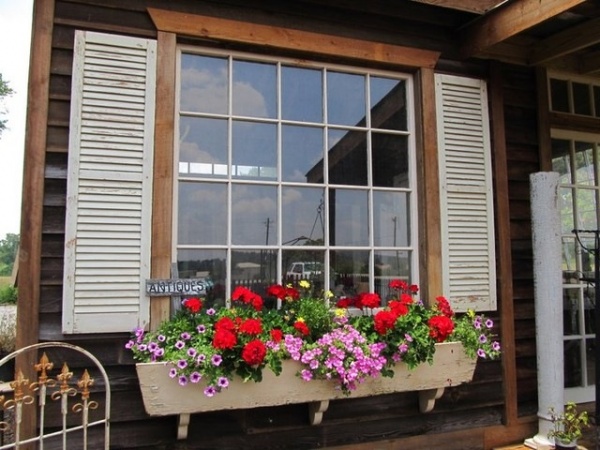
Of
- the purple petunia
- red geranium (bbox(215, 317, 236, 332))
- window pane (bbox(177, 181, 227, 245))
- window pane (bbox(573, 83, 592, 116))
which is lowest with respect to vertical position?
the purple petunia

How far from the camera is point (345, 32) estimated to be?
2.34m

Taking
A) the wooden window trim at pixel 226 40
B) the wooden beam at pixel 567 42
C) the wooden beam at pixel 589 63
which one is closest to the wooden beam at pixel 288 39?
the wooden window trim at pixel 226 40

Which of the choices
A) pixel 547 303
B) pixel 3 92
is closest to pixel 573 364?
pixel 547 303

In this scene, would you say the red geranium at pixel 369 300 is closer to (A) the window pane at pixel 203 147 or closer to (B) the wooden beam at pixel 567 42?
(A) the window pane at pixel 203 147

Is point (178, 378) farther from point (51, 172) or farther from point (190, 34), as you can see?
point (190, 34)

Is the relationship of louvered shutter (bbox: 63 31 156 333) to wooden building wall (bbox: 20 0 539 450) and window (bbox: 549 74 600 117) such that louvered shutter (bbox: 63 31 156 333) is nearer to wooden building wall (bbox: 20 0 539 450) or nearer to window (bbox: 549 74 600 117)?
wooden building wall (bbox: 20 0 539 450)

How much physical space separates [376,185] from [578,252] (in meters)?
1.51

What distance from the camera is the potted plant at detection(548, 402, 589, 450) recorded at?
2242mm

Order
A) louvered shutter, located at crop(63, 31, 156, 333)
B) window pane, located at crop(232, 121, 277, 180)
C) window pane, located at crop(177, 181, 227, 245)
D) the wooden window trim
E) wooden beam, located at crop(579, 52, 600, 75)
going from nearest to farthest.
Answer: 1. louvered shutter, located at crop(63, 31, 156, 333)
2. the wooden window trim
3. window pane, located at crop(177, 181, 227, 245)
4. window pane, located at crop(232, 121, 277, 180)
5. wooden beam, located at crop(579, 52, 600, 75)

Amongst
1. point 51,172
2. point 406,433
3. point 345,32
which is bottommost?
point 406,433

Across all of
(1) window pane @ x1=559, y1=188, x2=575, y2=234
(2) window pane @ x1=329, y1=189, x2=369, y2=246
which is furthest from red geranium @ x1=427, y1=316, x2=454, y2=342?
(1) window pane @ x1=559, y1=188, x2=575, y2=234

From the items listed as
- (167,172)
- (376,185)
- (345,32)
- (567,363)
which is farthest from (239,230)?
(567,363)

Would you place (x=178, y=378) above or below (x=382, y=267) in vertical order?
below

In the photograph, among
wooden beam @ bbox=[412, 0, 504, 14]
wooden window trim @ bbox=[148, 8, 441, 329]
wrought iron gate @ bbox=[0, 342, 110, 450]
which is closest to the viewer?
wrought iron gate @ bbox=[0, 342, 110, 450]
